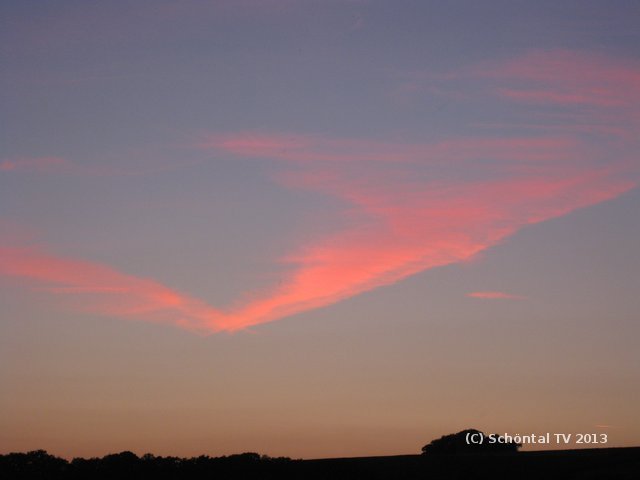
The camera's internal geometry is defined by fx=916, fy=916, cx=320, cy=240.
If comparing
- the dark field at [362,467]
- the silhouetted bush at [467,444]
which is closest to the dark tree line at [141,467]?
the dark field at [362,467]

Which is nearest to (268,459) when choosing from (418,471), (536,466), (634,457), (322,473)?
(322,473)

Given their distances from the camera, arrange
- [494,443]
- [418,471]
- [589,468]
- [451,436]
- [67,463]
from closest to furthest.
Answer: [589,468] → [418,471] → [67,463] → [494,443] → [451,436]

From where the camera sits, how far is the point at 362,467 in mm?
62156

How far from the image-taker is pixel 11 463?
8306 cm

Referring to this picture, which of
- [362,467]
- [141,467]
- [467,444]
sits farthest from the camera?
[467,444]

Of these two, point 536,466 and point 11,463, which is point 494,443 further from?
point 11,463

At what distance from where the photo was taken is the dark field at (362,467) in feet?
181

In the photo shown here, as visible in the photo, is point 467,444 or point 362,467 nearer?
point 362,467

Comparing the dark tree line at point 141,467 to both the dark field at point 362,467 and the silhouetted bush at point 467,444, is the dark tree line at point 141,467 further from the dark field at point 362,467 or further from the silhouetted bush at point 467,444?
the silhouetted bush at point 467,444

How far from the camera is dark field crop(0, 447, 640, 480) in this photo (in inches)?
2178

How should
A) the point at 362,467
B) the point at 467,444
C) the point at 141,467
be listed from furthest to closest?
the point at 467,444 → the point at 141,467 → the point at 362,467

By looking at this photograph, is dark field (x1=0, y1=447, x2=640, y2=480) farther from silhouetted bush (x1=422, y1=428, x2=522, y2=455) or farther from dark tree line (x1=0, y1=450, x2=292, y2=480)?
silhouetted bush (x1=422, y1=428, x2=522, y2=455)

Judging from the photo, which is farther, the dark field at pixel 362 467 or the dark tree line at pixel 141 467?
the dark tree line at pixel 141 467

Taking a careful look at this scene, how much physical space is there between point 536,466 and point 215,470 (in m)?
24.7
